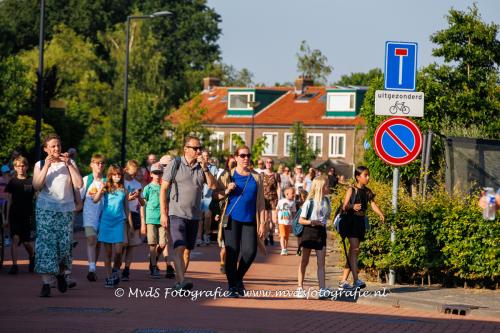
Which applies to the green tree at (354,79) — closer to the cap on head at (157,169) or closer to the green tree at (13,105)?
the green tree at (13,105)

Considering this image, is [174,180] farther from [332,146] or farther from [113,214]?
[332,146]

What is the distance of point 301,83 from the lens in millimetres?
92688

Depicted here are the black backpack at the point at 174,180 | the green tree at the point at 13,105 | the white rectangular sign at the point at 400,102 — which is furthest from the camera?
the green tree at the point at 13,105

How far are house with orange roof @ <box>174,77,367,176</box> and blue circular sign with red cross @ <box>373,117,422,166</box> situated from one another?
62.2 metres

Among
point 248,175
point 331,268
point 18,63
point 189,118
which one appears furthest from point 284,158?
point 248,175

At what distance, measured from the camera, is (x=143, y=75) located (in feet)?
286

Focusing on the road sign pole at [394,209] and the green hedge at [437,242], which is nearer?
the green hedge at [437,242]

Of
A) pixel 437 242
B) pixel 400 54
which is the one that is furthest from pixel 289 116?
pixel 437 242

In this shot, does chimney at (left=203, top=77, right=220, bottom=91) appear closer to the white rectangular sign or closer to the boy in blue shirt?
the boy in blue shirt

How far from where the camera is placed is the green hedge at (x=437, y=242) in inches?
632

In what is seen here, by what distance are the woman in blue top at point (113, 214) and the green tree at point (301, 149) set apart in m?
56.6

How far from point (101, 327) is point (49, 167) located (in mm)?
3603

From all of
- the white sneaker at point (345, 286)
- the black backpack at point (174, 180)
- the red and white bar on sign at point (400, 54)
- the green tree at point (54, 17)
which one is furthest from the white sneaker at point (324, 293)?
the green tree at point (54, 17)

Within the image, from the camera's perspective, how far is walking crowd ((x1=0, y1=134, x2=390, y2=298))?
13898mm
